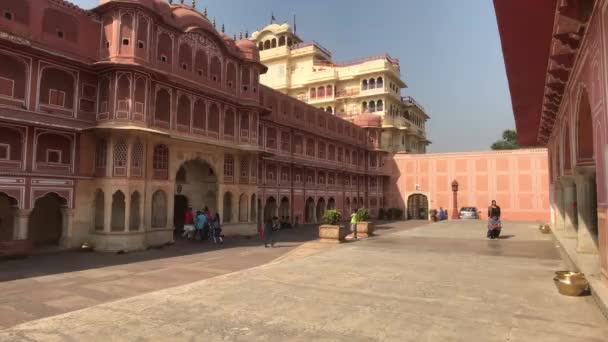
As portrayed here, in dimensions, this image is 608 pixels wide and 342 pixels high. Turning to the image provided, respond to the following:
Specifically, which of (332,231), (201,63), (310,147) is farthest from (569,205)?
(310,147)

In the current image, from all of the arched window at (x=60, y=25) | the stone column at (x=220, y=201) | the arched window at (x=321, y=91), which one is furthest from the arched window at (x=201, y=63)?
the arched window at (x=321, y=91)

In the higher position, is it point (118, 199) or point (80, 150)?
point (80, 150)

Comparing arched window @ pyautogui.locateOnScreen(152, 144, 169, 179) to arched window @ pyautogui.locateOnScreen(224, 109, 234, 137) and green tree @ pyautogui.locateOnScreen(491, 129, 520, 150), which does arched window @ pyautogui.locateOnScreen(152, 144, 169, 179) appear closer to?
arched window @ pyautogui.locateOnScreen(224, 109, 234, 137)

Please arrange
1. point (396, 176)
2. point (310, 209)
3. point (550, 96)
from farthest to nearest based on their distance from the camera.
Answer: point (396, 176), point (310, 209), point (550, 96)

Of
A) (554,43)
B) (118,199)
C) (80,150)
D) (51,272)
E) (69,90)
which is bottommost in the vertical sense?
(51,272)

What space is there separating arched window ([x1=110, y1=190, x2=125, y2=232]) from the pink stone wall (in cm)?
3216

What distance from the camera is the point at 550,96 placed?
491 inches

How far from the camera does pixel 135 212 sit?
16688mm

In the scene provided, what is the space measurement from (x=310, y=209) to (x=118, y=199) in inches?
769

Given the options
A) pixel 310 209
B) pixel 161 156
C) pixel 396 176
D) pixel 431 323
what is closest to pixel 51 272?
pixel 161 156

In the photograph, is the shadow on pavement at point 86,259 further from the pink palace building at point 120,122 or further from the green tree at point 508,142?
the green tree at point 508,142

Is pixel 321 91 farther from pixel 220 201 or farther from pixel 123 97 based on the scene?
pixel 123 97

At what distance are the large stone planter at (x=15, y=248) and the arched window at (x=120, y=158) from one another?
151 inches

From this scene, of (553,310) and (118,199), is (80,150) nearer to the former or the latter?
(118,199)
